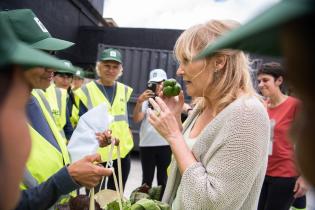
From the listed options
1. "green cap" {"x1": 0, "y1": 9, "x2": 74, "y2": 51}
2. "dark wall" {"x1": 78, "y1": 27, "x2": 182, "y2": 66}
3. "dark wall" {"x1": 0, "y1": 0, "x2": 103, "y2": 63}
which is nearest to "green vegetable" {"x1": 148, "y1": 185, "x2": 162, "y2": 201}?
"green cap" {"x1": 0, "y1": 9, "x2": 74, "y2": 51}

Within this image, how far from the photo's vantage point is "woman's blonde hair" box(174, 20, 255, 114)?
5.39 feet

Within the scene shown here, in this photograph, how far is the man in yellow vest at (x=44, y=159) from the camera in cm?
138

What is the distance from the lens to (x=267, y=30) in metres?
0.47

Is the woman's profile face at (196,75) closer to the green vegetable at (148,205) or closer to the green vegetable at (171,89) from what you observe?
the green vegetable at (171,89)

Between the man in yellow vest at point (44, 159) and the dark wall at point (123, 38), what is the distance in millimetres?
7477

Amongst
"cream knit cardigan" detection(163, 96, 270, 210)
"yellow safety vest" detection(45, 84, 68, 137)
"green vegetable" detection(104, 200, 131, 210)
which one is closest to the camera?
"cream knit cardigan" detection(163, 96, 270, 210)

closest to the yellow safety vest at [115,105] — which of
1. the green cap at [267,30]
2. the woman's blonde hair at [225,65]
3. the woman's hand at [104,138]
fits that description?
the woman's hand at [104,138]

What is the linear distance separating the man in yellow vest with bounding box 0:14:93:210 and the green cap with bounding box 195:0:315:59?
312 mm

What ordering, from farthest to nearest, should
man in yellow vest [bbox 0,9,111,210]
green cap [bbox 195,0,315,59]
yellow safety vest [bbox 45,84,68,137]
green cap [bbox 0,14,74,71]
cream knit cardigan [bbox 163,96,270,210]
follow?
yellow safety vest [bbox 45,84,68,137], cream knit cardigan [bbox 163,96,270,210], man in yellow vest [bbox 0,9,111,210], green cap [bbox 0,14,74,71], green cap [bbox 195,0,315,59]

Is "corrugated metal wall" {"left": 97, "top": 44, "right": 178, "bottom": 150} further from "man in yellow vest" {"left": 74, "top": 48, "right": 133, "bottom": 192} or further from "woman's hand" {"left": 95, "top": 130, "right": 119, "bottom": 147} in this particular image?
"woman's hand" {"left": 95, "top": 130, "right": 119, "bottom": 147}

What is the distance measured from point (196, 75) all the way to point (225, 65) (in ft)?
0.51

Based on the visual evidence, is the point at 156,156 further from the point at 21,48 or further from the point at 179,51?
the point at 21,48

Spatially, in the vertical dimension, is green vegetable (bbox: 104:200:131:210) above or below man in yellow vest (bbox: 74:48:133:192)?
below

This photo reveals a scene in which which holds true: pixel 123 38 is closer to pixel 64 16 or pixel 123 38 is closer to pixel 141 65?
pixel 64 16
